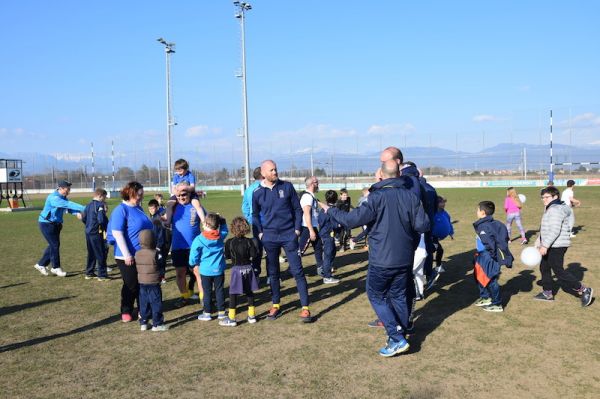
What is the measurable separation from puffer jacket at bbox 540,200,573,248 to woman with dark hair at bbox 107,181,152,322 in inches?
219

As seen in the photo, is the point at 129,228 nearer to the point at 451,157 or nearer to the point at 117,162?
the point at 451,157

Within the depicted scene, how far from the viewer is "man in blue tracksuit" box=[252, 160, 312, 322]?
654cm

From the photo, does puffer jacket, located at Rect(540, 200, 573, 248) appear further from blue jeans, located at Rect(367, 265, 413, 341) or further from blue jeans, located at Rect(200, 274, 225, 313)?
blue jeans, located at Rect(200, 274, 225, 313)

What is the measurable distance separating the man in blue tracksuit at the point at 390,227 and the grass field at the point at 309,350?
0.69 meters

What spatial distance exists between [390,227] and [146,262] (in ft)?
10.4

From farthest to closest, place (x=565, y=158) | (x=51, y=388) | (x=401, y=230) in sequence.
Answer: (x=565, y=158), (x=401, y=230), (x=51, y=388)

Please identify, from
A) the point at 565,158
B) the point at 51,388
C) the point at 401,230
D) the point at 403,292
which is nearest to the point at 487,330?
the point at 403,292

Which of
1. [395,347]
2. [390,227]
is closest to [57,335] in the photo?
[395,347]

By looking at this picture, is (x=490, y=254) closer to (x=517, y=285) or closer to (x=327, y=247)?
(x=517, y=285)

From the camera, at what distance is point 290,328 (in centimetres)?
632

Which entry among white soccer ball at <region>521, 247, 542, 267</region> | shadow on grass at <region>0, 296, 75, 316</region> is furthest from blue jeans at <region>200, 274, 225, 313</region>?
white soccer ball at <region>521, 247, 542, 267</region>

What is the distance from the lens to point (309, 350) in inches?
216

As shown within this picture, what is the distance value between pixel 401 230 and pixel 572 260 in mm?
7284

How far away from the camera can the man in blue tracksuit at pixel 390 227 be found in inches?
196
